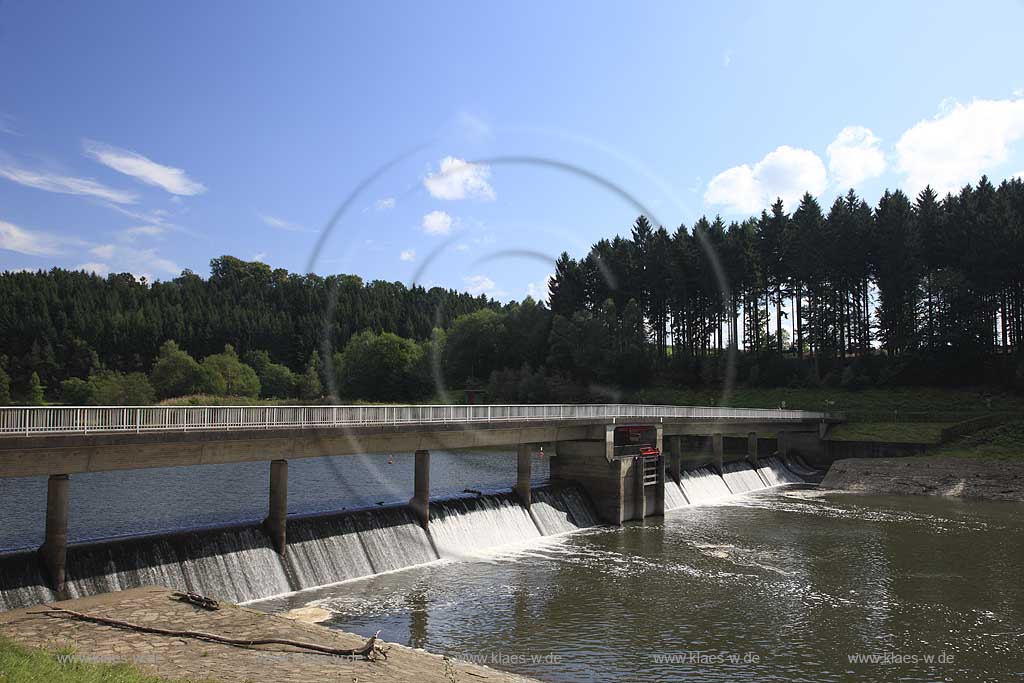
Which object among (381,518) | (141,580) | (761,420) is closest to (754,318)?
(761,420)

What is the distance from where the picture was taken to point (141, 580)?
93.2 feet

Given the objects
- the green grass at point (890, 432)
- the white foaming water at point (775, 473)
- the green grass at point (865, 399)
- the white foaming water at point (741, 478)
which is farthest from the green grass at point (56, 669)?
the green grass at point (865, 399)

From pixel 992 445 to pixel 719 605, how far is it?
5990 cm

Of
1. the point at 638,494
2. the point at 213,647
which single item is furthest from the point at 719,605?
the point at 638,494

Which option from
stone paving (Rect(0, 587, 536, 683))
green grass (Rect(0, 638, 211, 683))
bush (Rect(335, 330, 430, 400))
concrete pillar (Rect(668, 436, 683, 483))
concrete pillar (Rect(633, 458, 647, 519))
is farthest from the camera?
bush (Rect(335, 330, 430, 400))

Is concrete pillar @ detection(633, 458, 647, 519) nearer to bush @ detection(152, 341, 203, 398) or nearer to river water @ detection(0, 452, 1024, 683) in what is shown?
river water @ detection(0, 452, 1024, 683)

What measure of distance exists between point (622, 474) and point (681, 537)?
23.4 ft

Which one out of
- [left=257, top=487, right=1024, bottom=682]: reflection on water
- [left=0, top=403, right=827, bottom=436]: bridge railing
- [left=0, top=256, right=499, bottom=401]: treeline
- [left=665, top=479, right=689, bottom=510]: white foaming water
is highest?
Result: [left=0, top=256, right=499, bottom=401]: treeline

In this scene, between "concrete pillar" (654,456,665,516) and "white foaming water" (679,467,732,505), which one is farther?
"white foaming water" (679,467,732,505)

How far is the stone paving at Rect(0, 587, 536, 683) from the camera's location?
1878 cm

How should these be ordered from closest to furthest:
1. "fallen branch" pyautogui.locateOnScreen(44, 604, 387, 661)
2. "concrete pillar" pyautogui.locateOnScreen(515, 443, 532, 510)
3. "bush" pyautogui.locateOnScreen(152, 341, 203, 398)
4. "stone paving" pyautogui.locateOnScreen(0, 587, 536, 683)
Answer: "stone paving" pyautogui.locateOnScreen(0, 587, 536, 683) < "fallen branch" pyautogui.locateOnScreen(44, 604, 387, 661) < "concrete pillar" pyautogui.locateOnScreen(515, 443, 532, 510) < "bush" pyautogui.locateOnScreen(152, 341, 203, 398)

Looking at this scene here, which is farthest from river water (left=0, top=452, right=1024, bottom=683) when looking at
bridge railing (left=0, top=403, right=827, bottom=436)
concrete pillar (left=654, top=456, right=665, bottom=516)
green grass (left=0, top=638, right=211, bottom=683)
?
green grass (left=0, top=638, right=211, bottom=683)

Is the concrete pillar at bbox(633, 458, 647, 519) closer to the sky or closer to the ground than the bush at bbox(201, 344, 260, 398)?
closer to the ground

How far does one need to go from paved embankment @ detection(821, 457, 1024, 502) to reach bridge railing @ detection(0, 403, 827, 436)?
30.4m
